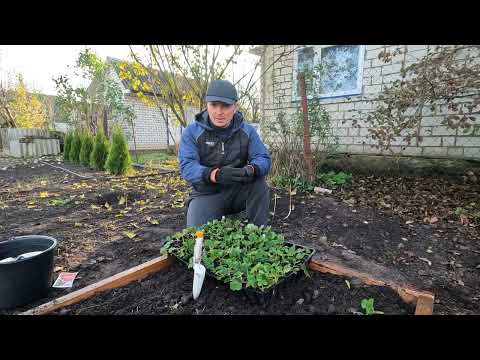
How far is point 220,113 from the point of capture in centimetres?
231

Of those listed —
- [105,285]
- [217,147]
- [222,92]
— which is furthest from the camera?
[217,147]

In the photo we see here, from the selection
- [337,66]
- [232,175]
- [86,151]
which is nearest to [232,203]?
[232,175]

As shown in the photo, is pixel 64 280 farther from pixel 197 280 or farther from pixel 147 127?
pixel 147 127

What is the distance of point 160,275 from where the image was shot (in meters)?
1.66

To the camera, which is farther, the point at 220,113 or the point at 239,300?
the point at 220,113

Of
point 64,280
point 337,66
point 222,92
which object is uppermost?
point 337,66

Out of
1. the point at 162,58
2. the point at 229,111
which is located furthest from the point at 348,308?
the point at 162,58

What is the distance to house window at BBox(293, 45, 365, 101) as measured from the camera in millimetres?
5294

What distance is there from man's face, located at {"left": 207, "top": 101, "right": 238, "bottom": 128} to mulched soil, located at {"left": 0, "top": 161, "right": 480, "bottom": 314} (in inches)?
49.2

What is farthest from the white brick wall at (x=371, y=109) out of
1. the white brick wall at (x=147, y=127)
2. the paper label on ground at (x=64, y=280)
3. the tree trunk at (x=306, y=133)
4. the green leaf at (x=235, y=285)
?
the white brick wall at (x=147, y=127)

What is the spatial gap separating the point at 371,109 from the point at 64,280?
17.5 feet

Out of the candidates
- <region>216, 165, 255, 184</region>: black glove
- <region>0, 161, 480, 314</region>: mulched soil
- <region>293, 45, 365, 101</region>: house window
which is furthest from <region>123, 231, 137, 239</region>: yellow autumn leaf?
<region>293, 45, 365, 101</region>: house window

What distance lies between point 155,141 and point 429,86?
569 inches

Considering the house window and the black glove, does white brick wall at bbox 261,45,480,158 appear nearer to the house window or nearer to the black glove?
the house window
